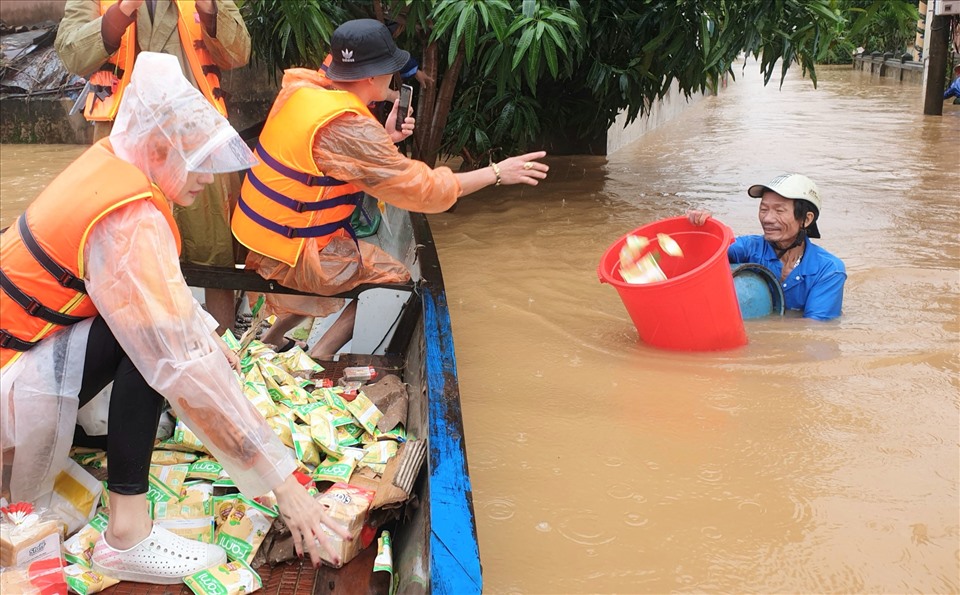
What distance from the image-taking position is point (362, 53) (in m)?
3.14

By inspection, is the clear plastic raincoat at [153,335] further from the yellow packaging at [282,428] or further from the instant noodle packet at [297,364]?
the instant noodle packet at [297,364]

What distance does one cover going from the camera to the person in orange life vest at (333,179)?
306 centimetres

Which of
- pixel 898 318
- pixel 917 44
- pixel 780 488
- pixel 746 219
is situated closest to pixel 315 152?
pixel 780 488

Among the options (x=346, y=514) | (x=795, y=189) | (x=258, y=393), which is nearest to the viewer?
(x=346, y=514)

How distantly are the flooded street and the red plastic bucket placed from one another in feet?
0.30

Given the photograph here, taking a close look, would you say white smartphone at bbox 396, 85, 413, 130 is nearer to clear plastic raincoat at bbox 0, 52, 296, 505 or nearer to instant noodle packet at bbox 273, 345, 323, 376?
instant noodle packet at bbox 273, 345, 323, 376

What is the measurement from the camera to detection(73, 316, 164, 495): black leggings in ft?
6.63

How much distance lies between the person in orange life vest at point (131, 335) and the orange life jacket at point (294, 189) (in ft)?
3.43

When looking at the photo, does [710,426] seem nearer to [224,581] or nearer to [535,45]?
[224,581]

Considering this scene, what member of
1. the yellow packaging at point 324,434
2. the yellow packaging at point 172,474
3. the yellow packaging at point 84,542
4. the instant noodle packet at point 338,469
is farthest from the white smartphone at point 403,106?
the yellow packaging at point 84,542

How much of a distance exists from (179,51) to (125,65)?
0.23m

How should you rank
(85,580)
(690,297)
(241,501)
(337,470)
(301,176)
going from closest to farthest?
1. (85,580)
2. (241,501)
3. (337,470)
4. (301,176)
5. (690,297)

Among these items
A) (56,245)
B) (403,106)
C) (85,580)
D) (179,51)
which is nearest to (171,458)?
(85,580)

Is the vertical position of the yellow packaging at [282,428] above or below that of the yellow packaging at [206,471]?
above
